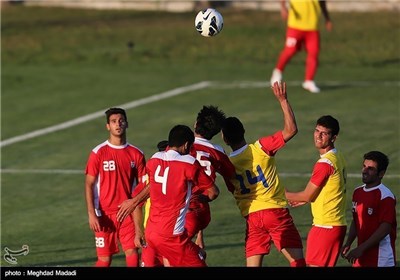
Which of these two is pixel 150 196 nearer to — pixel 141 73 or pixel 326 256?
pixel 326 256

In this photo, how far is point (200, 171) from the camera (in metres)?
14.0

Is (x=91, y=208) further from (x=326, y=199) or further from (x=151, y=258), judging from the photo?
(x=326, y=199)

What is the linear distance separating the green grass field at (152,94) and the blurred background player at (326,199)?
10.6 ft

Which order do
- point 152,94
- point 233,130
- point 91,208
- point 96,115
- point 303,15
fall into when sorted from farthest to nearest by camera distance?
1. point 152,94
2. point 303,15
3. point 96,115
4. point 91,208
5. point 233,130

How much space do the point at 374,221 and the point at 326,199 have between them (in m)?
0.74

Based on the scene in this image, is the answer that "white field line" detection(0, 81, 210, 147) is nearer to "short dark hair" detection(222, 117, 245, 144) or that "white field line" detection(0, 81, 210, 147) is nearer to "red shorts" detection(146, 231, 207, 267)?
"short dark hair" detection(222, 117, 245, 144)

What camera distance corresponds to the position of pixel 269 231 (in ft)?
49.1

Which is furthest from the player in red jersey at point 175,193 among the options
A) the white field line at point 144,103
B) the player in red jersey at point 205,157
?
the white field line at point 144,103

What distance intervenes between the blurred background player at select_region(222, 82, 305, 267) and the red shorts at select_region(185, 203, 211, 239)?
0.47m

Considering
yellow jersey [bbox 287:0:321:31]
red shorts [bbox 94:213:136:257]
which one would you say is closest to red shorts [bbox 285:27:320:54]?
yellow jersey [bbox 287:0:321:31]

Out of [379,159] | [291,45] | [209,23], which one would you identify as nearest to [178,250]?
[379,159]

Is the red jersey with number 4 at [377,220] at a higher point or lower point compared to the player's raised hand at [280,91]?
lower

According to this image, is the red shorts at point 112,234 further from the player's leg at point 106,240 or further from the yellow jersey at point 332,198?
the yellow jersey at point 332,198

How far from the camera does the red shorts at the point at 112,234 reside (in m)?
16.0
